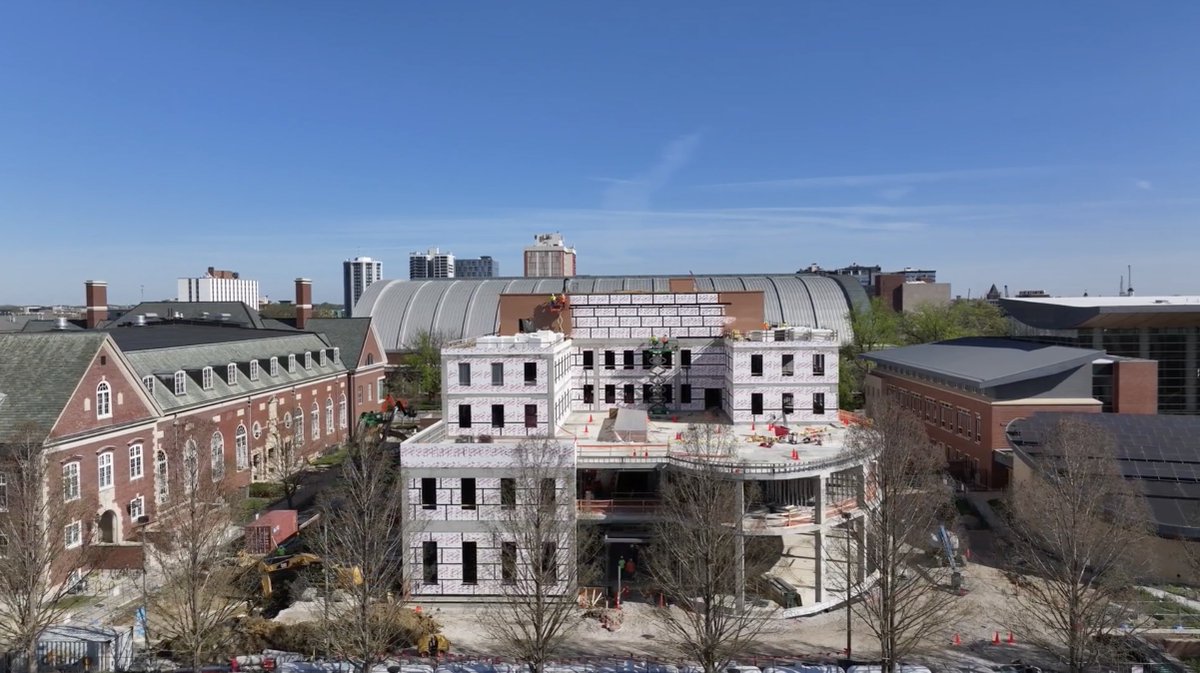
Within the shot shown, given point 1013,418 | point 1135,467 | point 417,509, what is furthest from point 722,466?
point 1013,418

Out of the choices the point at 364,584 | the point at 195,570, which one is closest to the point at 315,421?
the point at 195,570

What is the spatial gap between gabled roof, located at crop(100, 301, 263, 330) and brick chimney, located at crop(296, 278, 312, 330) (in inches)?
151

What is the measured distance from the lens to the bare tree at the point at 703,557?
79.6 ft

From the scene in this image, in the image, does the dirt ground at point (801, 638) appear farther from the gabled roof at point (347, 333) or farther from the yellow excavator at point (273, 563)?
the gabled roof at point (347, 333)

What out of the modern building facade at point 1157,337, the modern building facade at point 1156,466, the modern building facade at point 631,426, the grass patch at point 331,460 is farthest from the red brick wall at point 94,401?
the modern building facade at point 1157,337

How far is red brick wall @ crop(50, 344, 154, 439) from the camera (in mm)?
34594

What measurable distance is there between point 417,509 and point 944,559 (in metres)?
25.4

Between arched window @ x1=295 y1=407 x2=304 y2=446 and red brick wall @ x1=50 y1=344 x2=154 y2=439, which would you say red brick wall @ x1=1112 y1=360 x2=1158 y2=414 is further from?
red brick wall @ x1=50 y1=344 x2=154 y2=439

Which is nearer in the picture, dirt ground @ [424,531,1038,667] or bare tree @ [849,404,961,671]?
bare tree @ [849,404,961,671]

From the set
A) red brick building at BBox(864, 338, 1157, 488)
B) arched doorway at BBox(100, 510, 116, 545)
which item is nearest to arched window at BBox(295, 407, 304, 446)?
arched doorway at BBox(100, 510, 116, 545)

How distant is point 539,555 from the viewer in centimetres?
2594

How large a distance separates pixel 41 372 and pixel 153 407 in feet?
19.3

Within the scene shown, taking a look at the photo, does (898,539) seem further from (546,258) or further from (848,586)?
(546,258)

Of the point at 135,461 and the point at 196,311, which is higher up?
the point at 196,311
